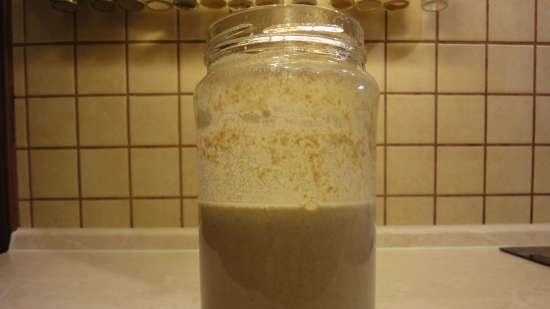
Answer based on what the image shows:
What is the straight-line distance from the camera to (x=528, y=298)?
1.39ft

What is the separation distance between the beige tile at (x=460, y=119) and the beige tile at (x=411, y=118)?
0.07ft

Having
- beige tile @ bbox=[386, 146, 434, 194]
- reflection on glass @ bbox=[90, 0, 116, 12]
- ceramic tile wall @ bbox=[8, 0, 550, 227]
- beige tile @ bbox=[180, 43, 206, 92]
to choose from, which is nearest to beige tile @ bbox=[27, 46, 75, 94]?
ceramic tile wall @ bbox=[8, 0, 550, 227]

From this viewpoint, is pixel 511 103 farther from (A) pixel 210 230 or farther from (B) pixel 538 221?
(A) pixel 210 230

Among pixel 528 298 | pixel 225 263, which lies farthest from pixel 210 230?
pixel 528 298

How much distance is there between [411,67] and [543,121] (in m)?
0.33

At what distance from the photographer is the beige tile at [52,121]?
67 cm

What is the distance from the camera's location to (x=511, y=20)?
0.69 metres

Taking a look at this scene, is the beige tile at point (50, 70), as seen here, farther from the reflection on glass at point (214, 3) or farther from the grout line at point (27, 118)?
the reflection on glass at point (214, 3)

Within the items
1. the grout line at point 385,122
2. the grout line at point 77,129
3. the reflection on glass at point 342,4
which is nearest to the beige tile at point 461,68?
the grout line at point 385,122

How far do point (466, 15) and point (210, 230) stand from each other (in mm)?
709

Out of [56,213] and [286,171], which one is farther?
[56,213]

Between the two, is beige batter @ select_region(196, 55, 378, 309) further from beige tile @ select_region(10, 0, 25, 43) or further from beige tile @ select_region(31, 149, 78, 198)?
beige tile @ select_region(10, 0, 25, 43)

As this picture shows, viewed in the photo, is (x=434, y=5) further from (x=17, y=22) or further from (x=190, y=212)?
(x=17, y=22)

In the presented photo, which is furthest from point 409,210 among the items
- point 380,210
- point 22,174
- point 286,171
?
point 22,174
